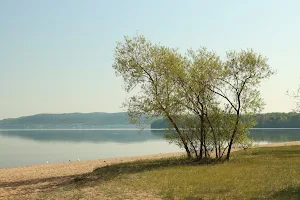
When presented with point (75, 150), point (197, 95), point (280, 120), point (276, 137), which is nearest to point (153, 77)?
point (197, 95)

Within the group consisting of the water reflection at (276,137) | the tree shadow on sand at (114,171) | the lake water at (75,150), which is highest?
the tree shadow on sand at (114,171)

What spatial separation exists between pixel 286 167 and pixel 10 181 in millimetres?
24075

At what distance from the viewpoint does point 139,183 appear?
23.4 m

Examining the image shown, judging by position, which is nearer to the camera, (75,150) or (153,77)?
(153,77)

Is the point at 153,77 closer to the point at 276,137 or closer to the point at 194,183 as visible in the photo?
the point at 194,183

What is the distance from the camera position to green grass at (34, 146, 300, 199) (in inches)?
748

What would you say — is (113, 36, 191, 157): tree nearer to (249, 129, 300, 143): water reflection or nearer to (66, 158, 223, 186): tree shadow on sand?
(66, 158, 223, 186): tree shadow on sand

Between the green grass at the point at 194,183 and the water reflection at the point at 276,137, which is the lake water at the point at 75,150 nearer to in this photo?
the water reflection at the point at 276,137

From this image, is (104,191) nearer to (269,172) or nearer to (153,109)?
(269,172)

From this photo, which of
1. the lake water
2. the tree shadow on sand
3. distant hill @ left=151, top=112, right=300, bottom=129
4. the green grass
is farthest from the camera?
distant hill @ left=151, top=112, right=300, bottom=129

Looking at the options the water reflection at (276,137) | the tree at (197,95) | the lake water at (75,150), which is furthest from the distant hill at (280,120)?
the tree at (197,95)

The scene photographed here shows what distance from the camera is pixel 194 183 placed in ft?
73.4

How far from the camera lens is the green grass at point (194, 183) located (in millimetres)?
19000

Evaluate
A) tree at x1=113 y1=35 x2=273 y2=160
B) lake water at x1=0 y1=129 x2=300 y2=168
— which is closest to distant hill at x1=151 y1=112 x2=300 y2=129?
lake water at x1=0 y1=129 x2=300 y2=168
